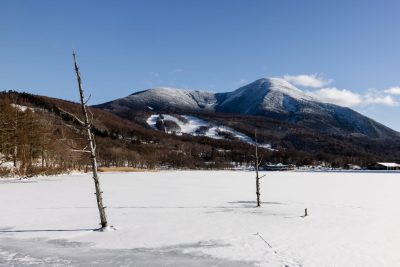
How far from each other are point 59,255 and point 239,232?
8.72 meters

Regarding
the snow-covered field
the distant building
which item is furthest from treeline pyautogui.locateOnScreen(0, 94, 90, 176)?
the distant building

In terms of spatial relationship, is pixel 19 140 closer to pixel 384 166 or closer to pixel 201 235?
pixel 201 235

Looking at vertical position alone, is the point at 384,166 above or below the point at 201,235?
above

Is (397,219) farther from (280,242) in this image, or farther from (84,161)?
(84,161)

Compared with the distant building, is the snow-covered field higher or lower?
lower

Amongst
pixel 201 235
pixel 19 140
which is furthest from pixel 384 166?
pixel 201 235

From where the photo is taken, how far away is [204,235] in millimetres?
19406

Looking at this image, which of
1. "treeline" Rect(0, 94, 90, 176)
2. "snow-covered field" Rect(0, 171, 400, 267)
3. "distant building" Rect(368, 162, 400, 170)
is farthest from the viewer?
"distant building" Rect(368, 162, 400, 170)

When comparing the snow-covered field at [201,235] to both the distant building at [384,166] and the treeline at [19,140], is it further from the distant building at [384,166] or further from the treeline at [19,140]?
the distant building at [384,166]

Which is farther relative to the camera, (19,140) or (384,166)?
(384,166)

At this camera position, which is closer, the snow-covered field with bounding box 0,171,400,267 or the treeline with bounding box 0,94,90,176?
the snow-covered field with bounding box 0,171,400,267

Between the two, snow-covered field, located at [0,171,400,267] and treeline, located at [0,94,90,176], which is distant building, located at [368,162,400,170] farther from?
snow-covered field, located at [0,171,400,267]

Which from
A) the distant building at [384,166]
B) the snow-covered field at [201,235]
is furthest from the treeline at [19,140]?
the distant building at [384,166]

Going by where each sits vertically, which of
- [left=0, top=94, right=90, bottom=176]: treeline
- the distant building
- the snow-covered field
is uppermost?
[left=0, top=94, right=90, bottom=176]: treeline
